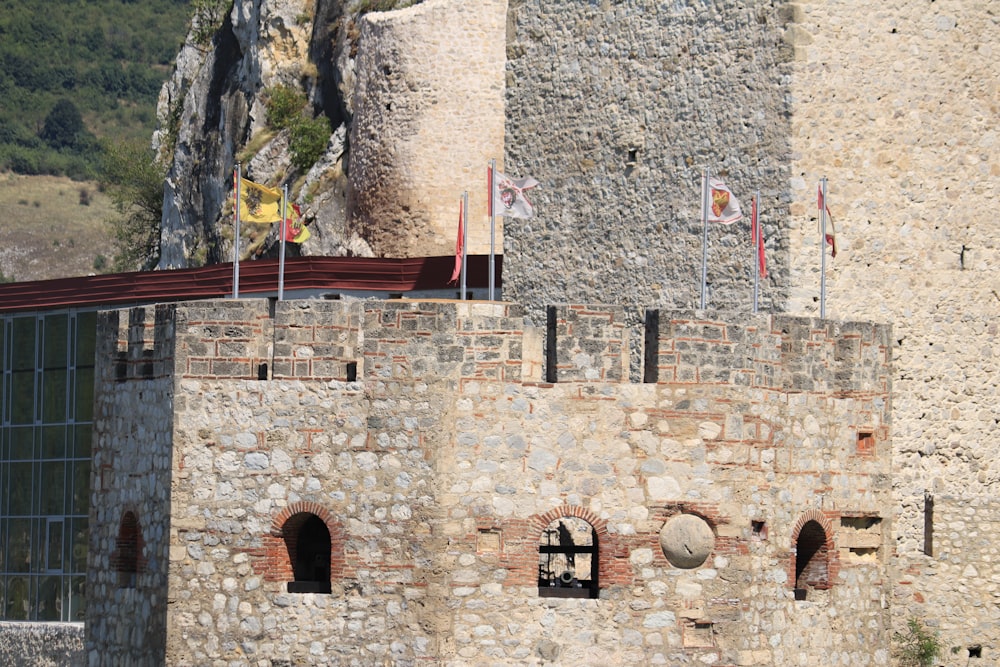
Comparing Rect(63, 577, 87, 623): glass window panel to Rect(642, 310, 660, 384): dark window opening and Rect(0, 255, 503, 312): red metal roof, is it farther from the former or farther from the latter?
Rect(642, 310, 660, 384): dark window opening

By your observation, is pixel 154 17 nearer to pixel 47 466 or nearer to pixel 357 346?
pixel 47 466

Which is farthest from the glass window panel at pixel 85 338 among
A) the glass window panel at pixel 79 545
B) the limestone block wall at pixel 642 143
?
the limestone block wall at pixel 642 143

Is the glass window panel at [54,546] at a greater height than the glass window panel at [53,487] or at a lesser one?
lesser

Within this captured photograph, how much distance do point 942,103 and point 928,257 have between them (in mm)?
2016

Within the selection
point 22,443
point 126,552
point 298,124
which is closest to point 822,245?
point 126,552

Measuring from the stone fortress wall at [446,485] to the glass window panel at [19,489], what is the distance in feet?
52.2

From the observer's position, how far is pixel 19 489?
121ft

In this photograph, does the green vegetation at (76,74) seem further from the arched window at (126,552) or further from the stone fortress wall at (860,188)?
the arched window at (126,552)

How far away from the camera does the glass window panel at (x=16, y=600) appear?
36594 millimetres

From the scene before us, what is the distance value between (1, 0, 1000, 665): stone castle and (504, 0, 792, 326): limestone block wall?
0.32 feet

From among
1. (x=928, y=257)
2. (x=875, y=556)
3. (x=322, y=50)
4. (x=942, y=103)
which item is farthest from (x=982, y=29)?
(x=322, y=50)

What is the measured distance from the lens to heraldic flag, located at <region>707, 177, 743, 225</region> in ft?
88.6

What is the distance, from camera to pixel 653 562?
818 inches

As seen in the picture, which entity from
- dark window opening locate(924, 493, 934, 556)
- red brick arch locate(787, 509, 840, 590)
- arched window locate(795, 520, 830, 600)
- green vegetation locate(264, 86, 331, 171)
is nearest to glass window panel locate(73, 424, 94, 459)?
green vegetation locate(264, 86, 331, 171)
